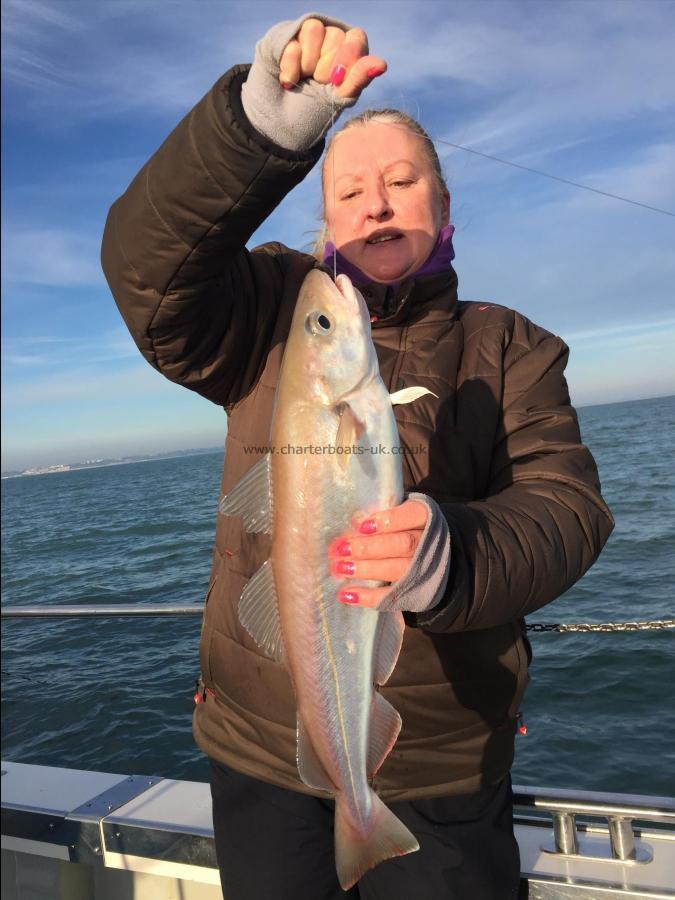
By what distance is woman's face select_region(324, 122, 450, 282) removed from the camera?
9.29ft

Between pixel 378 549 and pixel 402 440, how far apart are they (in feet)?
2.56

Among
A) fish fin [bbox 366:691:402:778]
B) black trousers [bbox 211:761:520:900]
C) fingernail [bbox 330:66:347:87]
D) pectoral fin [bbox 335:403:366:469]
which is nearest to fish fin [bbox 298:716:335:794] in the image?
fish fin [bbox 366:691:402:778]

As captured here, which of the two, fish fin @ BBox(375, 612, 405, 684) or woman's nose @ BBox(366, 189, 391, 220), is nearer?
fish fin @ BBox(375, 612, 405, 684)

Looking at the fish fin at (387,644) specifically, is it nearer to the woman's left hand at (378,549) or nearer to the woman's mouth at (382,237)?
the woman's left hand at (378,549)

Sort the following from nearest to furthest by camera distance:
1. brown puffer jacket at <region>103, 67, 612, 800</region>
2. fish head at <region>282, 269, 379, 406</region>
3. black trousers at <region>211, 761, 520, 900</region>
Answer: brown puffer jacket at <region>103, 67, 612, 800</region> → fish head at <region>282, 269, 379, 406</region> → black trousers at <region>211, 761, 520, 900</region>

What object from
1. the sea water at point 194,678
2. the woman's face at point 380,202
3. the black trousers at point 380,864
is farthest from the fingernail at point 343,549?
the sea water at point 194,678

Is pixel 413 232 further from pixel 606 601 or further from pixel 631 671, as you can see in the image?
pixel 606 601

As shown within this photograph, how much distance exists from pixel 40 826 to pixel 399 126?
4087 millimetres

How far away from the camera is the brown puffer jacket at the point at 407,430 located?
79.0 inches

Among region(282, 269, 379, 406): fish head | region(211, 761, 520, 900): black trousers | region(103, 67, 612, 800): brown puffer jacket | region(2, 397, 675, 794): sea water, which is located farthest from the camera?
region(2, 397, 675, 794): sea water

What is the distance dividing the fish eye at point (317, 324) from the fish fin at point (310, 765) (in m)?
1.25

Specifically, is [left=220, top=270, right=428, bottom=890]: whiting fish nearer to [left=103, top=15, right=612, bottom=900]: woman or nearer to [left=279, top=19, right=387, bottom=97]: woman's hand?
[left=103, top=15, right=612, bottom=900]: woman

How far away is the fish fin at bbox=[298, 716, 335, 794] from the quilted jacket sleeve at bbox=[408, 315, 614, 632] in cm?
52

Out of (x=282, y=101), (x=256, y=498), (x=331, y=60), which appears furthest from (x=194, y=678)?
(x=331, y=60)
